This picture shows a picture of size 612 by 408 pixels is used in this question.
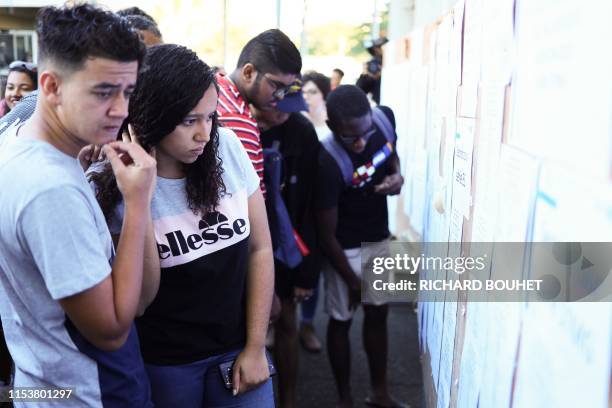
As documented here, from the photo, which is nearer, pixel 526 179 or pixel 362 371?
pixel 526 179

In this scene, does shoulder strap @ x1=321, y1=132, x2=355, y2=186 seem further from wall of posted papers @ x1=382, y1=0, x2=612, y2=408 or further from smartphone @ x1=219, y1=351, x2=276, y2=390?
smartphone @ x1=219, y1=351, x2=276, y2=390

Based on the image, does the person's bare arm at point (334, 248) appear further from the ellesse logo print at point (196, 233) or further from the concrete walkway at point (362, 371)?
the ellesse logo print at point (196, 233)

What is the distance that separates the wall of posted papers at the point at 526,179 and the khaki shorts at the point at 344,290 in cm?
125

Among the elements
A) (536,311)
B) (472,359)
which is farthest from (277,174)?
(536,311)

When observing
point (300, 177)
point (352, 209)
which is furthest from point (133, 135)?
point (352, 209)

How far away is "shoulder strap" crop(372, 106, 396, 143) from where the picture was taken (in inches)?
142

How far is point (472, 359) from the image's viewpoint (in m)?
1.58

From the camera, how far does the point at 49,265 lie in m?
1.25

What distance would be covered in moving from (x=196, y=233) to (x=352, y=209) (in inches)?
71.0

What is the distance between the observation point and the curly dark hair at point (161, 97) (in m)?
1.71

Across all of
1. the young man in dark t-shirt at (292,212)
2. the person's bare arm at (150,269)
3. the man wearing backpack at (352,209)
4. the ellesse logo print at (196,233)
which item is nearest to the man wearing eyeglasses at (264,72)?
the young man in dark t-shirt at (292,212)

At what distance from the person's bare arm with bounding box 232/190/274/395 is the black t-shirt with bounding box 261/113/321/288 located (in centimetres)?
108

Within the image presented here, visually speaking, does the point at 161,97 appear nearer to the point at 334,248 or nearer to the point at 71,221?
the point at 71,221

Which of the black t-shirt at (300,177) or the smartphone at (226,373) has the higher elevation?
the black t-shirt at (300,177)
